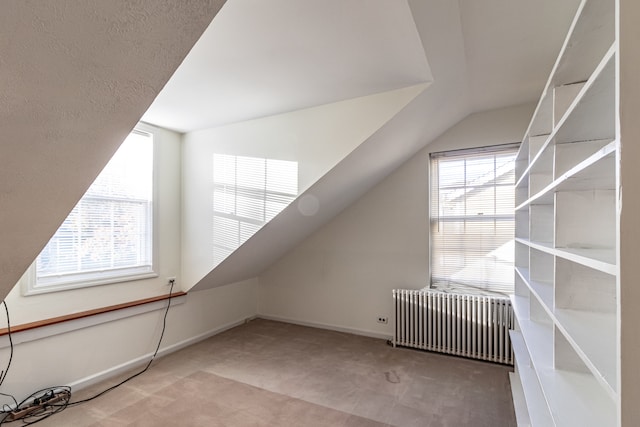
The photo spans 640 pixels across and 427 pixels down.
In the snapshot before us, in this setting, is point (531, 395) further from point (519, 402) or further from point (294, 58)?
point (294, 58)

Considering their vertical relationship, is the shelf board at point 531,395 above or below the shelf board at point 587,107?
below

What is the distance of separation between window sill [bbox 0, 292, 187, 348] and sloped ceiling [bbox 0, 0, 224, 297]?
4.46ft

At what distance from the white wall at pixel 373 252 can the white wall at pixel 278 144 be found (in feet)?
3.33

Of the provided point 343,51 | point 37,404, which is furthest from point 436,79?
point 37,404

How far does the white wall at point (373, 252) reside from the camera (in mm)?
3357

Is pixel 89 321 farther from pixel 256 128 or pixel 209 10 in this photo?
pixel 209 10

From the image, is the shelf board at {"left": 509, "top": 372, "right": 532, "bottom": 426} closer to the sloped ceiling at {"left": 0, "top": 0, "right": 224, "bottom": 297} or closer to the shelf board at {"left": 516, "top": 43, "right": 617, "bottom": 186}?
the shelf board at {"left": 516, "top": 43, "right": 617, "bottom": 186}

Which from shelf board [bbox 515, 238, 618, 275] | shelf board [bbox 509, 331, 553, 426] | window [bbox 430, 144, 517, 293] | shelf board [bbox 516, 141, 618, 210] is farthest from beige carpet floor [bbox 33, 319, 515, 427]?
shelf board [bbox 516, 141, 618, 210]

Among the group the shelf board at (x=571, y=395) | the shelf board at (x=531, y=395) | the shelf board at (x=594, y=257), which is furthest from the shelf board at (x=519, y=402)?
the shelf board at (x=594, y=257)

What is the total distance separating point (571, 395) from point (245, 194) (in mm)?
2628

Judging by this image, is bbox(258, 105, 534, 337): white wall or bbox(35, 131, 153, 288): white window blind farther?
bbox(258, 105, 534, 337): white wall

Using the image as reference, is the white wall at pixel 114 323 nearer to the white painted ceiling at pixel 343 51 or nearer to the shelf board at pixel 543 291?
the white painted ceiling at pixel 343 51

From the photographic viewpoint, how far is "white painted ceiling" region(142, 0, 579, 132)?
1.51 m

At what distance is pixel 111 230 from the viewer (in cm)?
285
